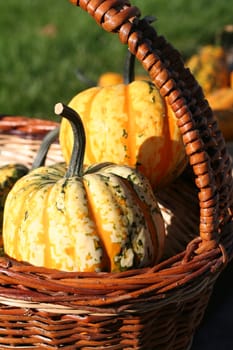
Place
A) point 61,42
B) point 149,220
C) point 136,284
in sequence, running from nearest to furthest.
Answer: point 136,284 → point 149,220 → point 61,42

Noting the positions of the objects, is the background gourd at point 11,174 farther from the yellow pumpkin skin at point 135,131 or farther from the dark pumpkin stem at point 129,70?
the dark pumpkin stem at point 129,70

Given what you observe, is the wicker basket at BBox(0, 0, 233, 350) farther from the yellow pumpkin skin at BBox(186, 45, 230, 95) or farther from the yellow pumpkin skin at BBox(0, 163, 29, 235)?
the yellow pumpkin skin at BBox(186, 45, 230, 95)

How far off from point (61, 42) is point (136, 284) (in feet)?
11.1

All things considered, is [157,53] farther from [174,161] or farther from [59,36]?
[59,36]

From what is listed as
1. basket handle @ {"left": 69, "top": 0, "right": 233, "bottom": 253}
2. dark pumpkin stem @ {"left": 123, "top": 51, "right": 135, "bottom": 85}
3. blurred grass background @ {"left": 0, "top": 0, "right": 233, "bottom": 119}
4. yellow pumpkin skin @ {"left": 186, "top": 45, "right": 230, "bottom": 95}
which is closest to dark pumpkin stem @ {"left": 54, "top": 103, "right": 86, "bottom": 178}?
basket handle @ {"left": 69, "top": 0, "right": 233, "bottom": 253}

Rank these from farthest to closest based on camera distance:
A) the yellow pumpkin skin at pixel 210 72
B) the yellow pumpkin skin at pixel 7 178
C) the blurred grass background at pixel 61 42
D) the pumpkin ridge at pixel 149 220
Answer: the blurred grass background at pixel 61 42 < the yellow pumpkin skin at pixel 210 72 < the yellow pumpkin skin at pixel 7 178 < the pumpkin ridge at pixel 149 220

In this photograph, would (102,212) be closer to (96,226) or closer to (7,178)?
(96,226)

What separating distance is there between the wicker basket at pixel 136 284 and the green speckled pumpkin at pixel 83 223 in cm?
5

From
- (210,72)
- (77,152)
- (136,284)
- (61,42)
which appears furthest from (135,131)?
(61,42)

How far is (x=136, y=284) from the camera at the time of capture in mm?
1191

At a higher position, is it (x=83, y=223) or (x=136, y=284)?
(x=83, y=223)

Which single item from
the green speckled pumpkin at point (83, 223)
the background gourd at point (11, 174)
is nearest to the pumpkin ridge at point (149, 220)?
the green speckled pumpkin at point (83, 223)

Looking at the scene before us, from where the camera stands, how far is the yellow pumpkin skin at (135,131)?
156cm

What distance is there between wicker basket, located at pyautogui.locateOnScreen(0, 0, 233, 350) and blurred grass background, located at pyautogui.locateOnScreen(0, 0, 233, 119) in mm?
2265
